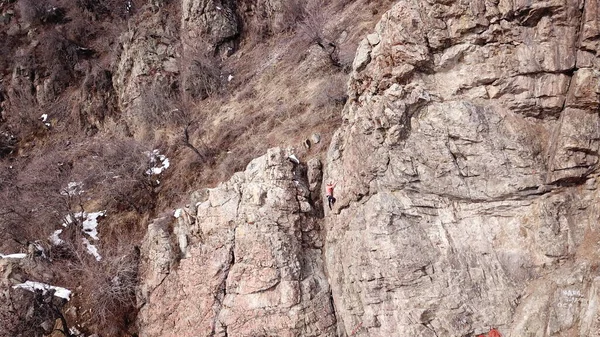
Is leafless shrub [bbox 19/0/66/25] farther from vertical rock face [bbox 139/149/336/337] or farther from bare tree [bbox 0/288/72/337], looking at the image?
vertical rock face [bbox 139/149/336/337]

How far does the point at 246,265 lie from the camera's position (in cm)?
1407

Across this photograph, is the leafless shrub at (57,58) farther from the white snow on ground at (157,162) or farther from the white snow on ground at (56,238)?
the white snow on ground at (56,238)

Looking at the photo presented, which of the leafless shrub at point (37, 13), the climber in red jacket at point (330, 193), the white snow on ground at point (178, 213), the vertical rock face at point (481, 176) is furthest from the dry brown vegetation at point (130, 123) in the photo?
the vertical rock face at point (481, 176)

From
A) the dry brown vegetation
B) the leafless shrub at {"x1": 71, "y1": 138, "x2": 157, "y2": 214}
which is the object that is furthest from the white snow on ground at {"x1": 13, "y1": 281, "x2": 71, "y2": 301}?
the leafless shrub at {"x1": 71, "y1": 138, "x2": 157, "y2": 214}

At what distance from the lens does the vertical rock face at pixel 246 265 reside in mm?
13414

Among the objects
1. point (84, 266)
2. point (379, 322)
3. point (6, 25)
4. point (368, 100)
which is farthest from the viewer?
point (6, 25)

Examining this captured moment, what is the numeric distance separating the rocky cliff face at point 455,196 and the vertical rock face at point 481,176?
0.11ft

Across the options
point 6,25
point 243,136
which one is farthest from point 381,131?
point 6,25

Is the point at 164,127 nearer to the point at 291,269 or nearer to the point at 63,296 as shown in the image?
the point at 63,296

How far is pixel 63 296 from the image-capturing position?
58.0 feet

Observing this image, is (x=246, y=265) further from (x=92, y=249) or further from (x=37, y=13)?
(x=37, y=13)

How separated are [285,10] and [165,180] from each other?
13.9 meters

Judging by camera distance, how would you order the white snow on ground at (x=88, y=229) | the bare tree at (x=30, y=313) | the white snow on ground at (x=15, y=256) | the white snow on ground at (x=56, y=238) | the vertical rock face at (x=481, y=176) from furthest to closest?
1. the white snow on ground at (x=56, y=238)
2. the white snow on ground at (x=88, y=229)
3. the white snow on ground at (x=15, y=256)
4. the bare tree at (x=30, y=313)
5. the vertical rock face at (x=481, y=176)

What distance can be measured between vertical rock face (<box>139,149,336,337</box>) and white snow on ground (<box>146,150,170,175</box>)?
748cm
